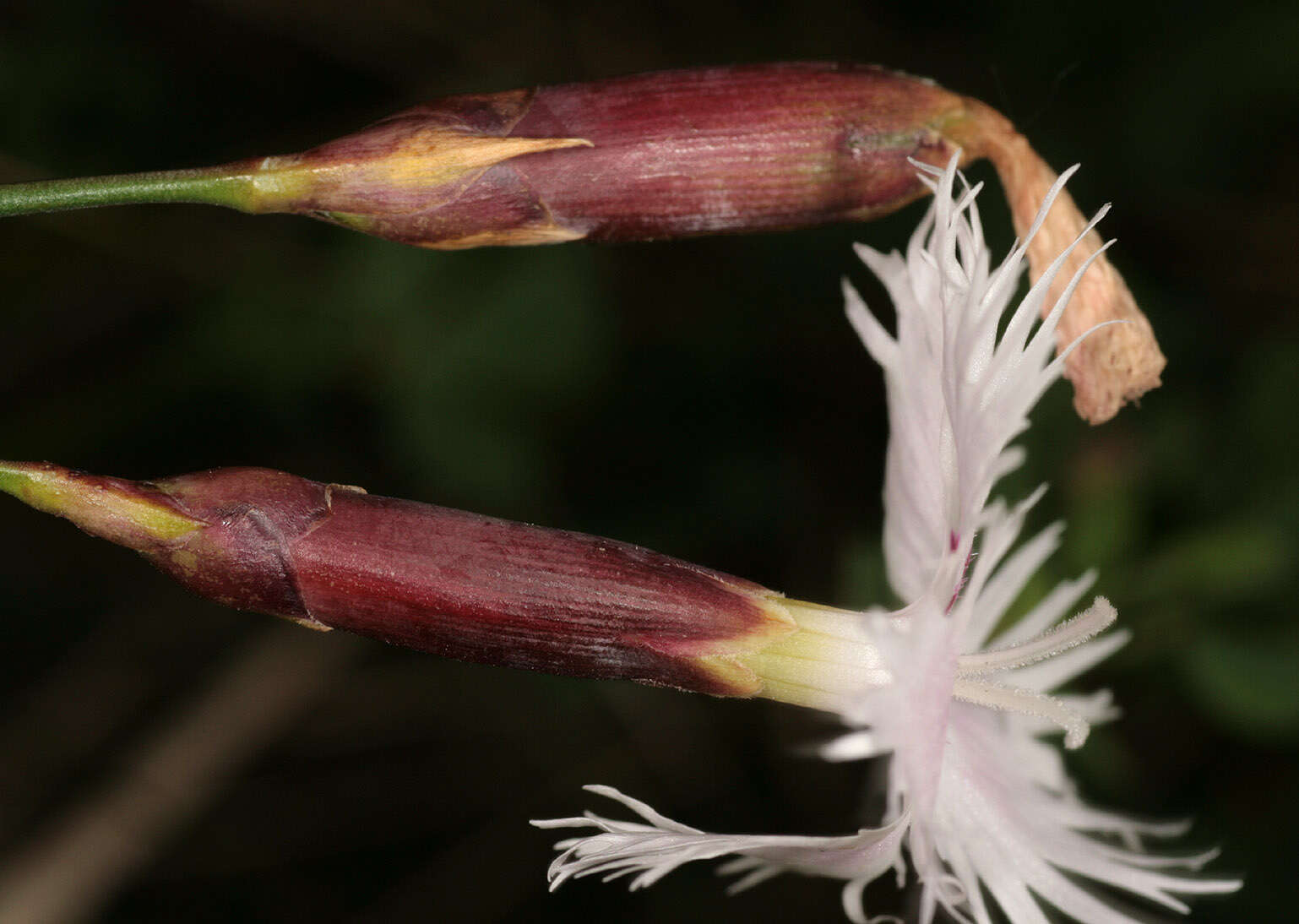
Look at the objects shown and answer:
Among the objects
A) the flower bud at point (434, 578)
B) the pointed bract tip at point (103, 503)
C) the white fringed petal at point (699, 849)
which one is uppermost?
the pointed bract tip at point (103, 503)

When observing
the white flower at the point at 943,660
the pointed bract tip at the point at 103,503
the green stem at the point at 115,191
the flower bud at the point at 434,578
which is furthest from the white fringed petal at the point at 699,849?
the green stem at the point at 115,191

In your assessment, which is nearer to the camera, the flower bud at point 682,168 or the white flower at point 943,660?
the white flower at point 943,660

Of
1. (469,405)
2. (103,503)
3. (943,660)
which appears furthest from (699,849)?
(469,405)

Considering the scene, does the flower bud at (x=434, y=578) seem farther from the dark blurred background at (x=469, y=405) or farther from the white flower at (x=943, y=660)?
the dark blurred background at (x=469, y=405)

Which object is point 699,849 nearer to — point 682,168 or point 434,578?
point 434,578

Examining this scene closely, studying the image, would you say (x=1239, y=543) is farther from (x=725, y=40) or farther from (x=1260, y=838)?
(x=725, y=40)

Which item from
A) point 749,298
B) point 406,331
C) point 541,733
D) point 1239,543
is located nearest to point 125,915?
point 541,733
